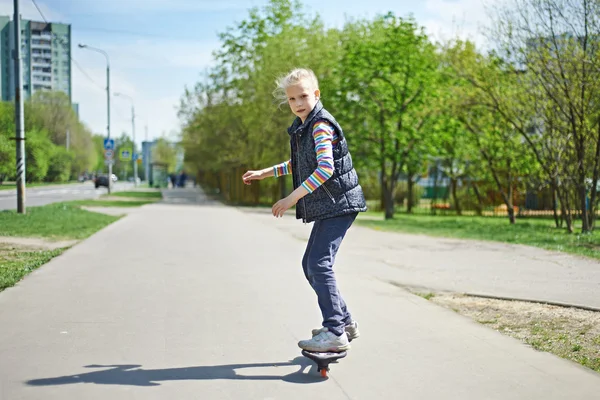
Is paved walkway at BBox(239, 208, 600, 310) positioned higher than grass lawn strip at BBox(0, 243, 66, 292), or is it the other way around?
grass lawn strip at BBox(0, 243, 66, 292)

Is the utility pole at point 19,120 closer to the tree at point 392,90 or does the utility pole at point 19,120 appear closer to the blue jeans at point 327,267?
the tree at point 392,90

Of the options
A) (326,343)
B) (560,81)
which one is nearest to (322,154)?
(326,343)

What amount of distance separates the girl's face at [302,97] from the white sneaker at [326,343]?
1439 millimetres

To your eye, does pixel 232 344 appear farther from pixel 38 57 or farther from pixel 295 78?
pixel 38 57

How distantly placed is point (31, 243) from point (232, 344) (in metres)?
8.24

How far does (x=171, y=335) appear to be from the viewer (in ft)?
17.1

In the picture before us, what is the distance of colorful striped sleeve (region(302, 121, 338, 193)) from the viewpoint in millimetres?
4219

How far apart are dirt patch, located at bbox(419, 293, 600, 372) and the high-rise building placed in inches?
555

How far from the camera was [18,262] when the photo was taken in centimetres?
924

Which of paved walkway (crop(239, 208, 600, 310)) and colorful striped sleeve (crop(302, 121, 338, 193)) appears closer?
colorful striped sleeve (crop(302, 121, 338, 193))

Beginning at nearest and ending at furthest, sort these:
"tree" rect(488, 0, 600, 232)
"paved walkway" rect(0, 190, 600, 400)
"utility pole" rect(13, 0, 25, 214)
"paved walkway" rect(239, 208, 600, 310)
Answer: "paved walkway" rect(0, 190, 600, 400), "paved walkway" rect(239, 208, 600, 310), "tree" rect(488, 0, 600, 232), "utility pole" rect(13, 0, 25, 214)

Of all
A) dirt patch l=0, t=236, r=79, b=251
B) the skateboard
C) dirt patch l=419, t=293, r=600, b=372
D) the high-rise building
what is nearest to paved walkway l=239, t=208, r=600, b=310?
dirt patch l=419, t=293, r=600, b=372

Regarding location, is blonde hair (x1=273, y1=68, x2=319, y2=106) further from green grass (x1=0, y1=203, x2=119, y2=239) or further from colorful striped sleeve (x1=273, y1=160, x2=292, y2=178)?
green grass (x1=0, y1=203, x2=119, y2=239)

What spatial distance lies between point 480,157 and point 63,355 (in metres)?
24.5
